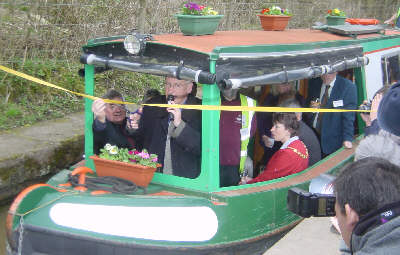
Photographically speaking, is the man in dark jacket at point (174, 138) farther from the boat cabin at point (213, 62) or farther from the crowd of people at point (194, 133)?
the boat cabin at point (213, 62)

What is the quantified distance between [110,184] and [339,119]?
250 centimetres

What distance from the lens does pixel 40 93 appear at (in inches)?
286

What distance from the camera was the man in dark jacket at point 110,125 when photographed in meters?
3.93

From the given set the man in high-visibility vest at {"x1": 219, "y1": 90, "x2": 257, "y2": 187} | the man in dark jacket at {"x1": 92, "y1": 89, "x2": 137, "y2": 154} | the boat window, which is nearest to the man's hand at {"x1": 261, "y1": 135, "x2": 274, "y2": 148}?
the man in high-visibility vest at {"x1": 219, "y1": 90, "x2": 257, "y2": 187}

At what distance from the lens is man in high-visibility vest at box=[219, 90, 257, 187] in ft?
13.5

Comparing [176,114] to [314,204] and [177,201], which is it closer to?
[177,201]

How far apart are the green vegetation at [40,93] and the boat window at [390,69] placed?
9.69 feet

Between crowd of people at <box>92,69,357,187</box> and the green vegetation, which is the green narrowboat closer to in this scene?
crowd of people at <box>92,69,357,187</box>

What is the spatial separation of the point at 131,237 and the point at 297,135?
5.99ft

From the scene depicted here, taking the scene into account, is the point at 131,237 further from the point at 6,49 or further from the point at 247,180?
the point at 6,49

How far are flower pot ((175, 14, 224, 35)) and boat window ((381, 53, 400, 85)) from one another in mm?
2544

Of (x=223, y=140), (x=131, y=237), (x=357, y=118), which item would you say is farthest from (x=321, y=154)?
(x=131, y=237)

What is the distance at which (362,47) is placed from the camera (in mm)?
5059

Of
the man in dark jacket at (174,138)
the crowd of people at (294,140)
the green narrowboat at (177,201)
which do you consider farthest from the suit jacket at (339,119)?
the man in dark jacket at (174,138)
